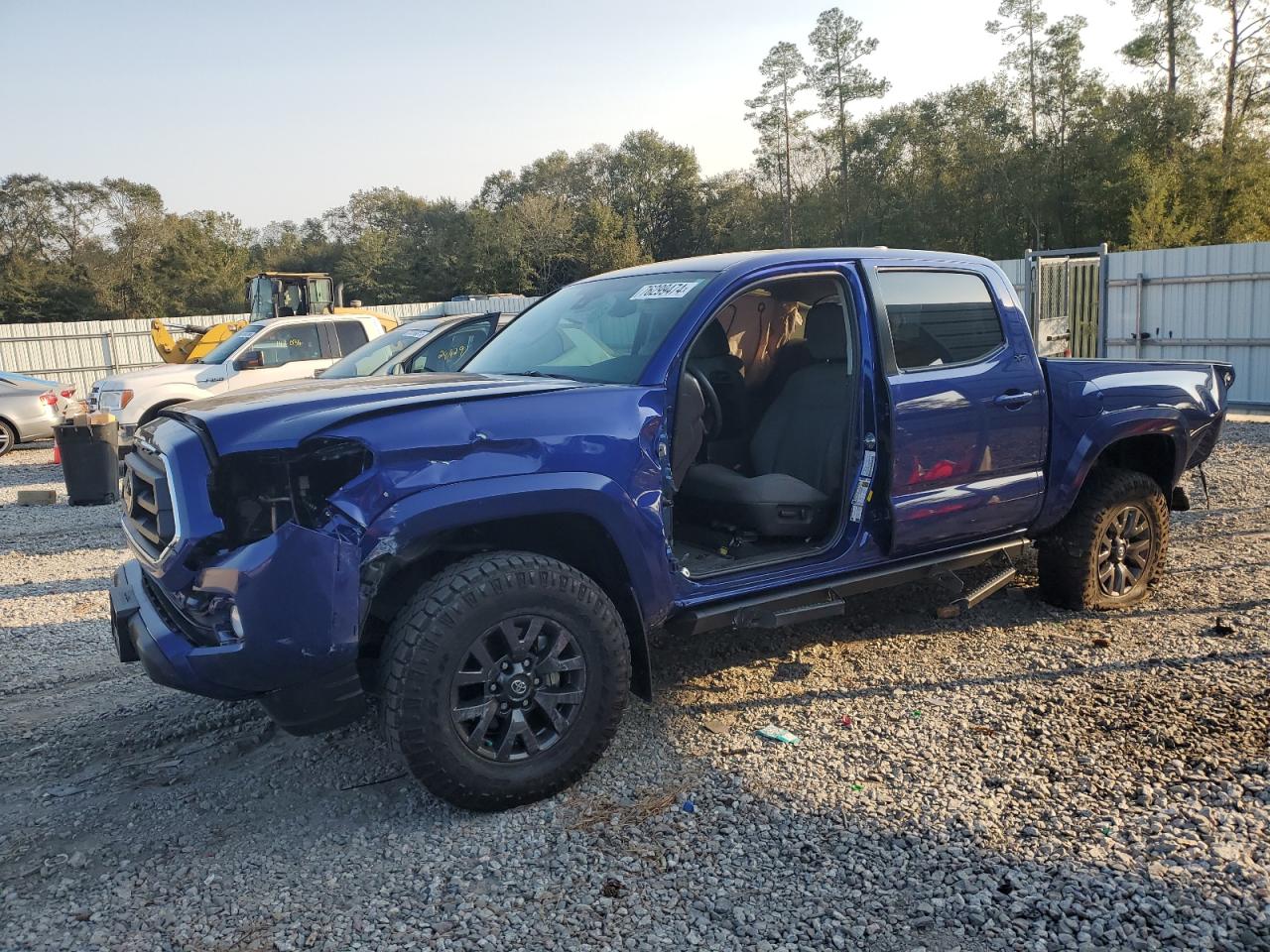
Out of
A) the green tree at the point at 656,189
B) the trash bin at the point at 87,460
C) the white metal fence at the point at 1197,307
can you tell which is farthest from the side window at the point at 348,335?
the green tree at the point at 656,189

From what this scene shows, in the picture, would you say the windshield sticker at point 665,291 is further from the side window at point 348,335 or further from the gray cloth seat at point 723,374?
the side window at point 348,335

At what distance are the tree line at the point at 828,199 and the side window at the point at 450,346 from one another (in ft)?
93.0

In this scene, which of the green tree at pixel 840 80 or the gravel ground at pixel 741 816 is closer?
the gravel ground at pixel 741 816

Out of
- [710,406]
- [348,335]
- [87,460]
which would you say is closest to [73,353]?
[348,335]

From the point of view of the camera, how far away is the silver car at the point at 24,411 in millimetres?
15203

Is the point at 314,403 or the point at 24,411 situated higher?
the point at 314,403

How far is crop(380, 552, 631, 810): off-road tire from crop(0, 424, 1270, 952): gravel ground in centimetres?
18

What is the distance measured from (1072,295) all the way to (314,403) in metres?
15.8

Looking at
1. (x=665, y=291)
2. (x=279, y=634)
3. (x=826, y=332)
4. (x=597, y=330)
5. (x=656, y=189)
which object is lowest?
(x=279, y=634)

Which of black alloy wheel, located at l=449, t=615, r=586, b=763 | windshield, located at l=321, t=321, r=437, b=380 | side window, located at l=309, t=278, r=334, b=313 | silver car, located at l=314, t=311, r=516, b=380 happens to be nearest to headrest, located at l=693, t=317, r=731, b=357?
black alloy wheel, located at l=449, t=615, r=586, b=763

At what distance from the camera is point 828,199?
4650 centimetres

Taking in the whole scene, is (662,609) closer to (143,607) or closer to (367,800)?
(367,800)

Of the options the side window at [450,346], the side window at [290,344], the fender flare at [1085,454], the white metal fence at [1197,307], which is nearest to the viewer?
the fender flare at [1085,454]

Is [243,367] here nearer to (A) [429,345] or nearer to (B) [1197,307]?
(A) [429,345]
